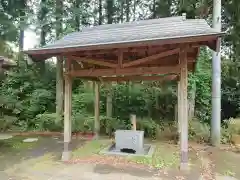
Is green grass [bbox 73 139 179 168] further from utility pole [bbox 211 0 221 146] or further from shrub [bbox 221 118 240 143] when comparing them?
shrub [bbox 221 118 240 143]

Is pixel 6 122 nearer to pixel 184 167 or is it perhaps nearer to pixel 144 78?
pixel 144 78

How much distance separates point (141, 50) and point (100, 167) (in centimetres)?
276

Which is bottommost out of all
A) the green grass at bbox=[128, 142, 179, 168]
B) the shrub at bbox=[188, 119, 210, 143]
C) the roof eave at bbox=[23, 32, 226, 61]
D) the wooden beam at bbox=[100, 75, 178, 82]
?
the green grass at bbox=[128, 142, 179, 168]

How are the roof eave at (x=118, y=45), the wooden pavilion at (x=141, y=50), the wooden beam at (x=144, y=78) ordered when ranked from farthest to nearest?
the wooden beam at (x=144, y=78), the wooden pavilion at (x=141, y=50), the roof eave at (x=118, y=45)

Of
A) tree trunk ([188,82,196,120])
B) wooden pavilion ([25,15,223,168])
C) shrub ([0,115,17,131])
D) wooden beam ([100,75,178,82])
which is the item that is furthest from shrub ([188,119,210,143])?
shrub ([0,115,17,131])

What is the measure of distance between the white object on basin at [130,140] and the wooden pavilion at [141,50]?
117 centimetres

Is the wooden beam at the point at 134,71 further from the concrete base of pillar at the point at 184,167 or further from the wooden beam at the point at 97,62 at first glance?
the concrete base of pillar at the point at 184,167

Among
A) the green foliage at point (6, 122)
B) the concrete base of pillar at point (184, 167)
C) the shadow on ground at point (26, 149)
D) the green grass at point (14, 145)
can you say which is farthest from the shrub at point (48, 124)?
the concrete base of pillar at point (184, 167)

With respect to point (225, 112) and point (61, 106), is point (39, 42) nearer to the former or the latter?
point (61, 106)

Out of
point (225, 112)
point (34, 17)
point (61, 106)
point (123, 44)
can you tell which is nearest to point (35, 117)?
point (61, 106)

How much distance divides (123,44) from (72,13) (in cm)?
731

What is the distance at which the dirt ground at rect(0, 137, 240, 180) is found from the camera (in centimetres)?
451

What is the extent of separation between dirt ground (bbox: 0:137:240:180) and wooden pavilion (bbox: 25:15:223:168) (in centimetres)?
42

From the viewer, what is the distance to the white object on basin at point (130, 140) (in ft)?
19.3
